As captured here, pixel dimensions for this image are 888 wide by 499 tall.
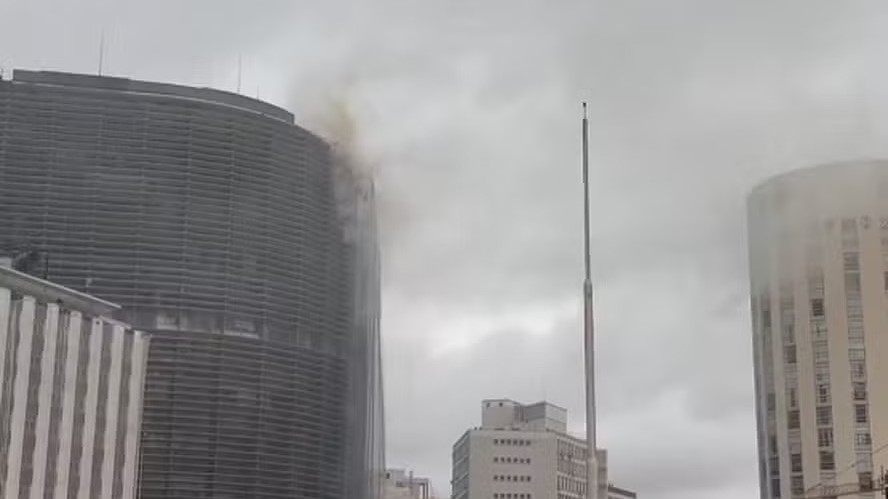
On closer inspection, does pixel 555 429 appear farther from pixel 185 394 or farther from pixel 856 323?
pixel 856 323

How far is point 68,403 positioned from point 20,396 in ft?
5.86

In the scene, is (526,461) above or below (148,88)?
below

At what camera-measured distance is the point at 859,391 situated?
2922cm

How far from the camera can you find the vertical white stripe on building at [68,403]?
33.3 m

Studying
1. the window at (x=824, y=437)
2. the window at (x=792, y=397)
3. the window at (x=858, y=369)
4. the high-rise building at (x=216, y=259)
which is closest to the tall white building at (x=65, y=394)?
the high-rise building at (x=216, y=259)

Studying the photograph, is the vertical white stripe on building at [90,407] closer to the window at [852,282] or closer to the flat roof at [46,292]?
the flat roof at [46,292]

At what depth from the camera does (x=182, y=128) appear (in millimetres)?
43719

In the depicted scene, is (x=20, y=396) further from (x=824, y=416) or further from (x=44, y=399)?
(x=824, y=416)

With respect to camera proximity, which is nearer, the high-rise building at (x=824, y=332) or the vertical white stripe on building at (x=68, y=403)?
the high-rise building at (x=824, y=332)

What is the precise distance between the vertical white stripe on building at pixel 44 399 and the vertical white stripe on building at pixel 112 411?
2.34 m

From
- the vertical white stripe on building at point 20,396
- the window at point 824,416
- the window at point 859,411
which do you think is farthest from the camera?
the vertical white stripe on building at point 20,396

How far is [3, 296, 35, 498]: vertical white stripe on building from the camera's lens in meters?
31.6

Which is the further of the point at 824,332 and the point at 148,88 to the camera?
the point at 148,88

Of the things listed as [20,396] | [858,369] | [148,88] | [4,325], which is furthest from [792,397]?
[148,88]
